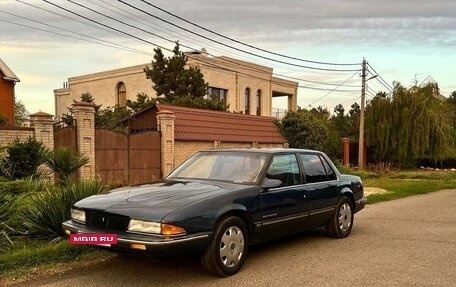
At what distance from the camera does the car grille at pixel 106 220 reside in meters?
5.06

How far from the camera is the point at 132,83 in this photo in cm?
3853

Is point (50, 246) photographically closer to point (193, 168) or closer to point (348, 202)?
point (193, 168)

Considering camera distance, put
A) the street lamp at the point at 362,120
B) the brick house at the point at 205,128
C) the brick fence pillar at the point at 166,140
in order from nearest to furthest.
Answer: the brick fence pillar at the point at 166,140 < the brick house at the point at 205,128 < the street lamp at the point at 362,120

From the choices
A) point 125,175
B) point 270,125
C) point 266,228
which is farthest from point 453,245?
point 270,125

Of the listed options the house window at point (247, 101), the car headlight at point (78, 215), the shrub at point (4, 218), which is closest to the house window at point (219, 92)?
the house window at point (247, 101)

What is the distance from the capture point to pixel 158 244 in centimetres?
480

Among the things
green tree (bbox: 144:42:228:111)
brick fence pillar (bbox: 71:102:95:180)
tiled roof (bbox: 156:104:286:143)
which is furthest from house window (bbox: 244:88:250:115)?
brick fence pillar (bbox: 71:102:95:180)

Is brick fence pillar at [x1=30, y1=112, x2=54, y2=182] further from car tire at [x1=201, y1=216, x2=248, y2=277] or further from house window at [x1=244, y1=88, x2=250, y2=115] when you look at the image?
house window at [x1=244, y1=88, x2=250, y2=115]

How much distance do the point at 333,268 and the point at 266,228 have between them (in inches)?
38.2

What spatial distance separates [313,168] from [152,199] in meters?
3.11

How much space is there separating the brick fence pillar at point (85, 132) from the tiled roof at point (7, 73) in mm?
15022

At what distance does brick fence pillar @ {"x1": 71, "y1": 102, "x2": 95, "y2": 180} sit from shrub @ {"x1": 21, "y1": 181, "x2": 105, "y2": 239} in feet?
25.6

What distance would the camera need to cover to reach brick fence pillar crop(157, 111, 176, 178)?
1844 centimetres

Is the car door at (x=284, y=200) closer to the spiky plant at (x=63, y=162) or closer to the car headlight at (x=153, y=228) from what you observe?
the car headlight at (x=153, y=228)
